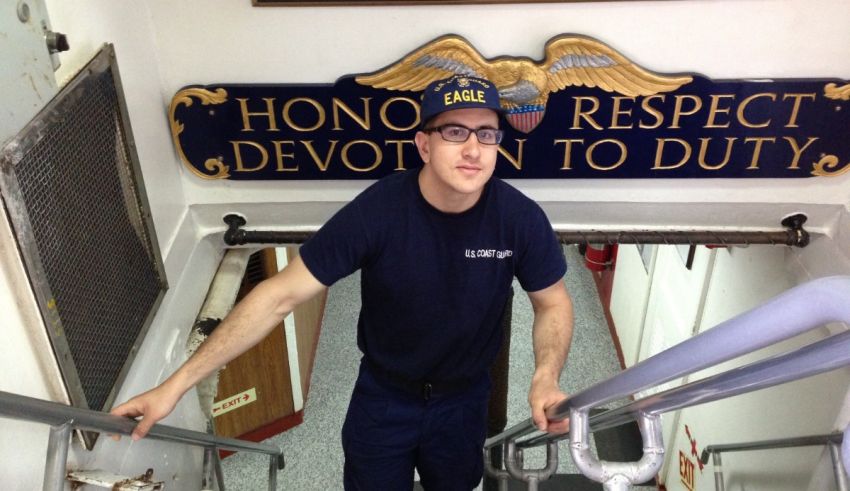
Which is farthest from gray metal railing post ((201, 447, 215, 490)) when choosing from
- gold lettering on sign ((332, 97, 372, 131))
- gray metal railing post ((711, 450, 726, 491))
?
gray metal railing post ((711, 450, 726, 491))

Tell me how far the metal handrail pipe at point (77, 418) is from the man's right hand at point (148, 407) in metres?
0.03

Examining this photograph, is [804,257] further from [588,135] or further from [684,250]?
[684,250]

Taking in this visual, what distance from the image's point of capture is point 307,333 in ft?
20.4

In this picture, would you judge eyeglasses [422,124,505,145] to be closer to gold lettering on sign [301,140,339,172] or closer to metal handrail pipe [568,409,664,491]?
metal handrail pipe [568,409,664,491]

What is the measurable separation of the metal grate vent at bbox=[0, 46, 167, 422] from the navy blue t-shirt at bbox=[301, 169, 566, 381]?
1.93ft

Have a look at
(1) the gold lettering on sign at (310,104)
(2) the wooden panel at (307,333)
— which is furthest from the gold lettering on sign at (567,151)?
(2) the wooden panel at (307,333)

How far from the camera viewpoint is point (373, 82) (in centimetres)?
273

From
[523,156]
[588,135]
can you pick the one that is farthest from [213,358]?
[588,135]

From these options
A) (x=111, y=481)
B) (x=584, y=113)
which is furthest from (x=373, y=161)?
(x=111, y=481)

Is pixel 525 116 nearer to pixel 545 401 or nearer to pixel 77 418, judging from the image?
pixel 545 401

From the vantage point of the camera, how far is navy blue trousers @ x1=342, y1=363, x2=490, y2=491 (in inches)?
99.6

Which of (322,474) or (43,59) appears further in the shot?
(322,474)

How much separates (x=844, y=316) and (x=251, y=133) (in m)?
2.43

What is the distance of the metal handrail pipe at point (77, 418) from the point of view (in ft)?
4.34
